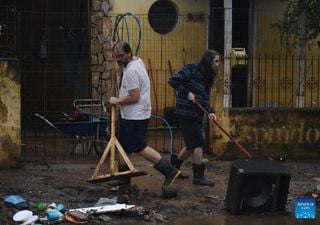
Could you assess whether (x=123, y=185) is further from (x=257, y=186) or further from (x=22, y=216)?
(x=257, y=186)

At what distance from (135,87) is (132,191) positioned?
4.44 feet

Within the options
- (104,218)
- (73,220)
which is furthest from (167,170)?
(73,220)

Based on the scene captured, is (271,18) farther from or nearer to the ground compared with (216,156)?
farther from the ground

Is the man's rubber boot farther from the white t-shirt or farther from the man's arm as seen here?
the man's arm

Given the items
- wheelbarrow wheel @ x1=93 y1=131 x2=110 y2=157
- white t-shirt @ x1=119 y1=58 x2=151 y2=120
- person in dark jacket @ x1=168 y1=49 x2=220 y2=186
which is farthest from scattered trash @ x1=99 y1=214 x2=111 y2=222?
wheelbarrow wheel @ x1=93 y1=131 x2=110 y2=157

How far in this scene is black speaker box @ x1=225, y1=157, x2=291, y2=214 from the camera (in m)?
7.28

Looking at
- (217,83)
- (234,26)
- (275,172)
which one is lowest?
(275,172)

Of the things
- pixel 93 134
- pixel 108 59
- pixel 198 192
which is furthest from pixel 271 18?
pixel 198 192

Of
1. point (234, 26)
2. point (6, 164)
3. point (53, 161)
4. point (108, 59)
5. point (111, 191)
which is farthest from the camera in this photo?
point (234, 26)

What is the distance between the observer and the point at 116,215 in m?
7.20

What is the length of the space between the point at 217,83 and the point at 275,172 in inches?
147

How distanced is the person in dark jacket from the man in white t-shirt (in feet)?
2.45

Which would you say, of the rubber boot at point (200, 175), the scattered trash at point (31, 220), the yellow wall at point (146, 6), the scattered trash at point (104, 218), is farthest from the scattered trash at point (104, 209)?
the yellow wall at point (146, 6)

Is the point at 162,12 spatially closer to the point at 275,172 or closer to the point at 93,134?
the point at 93,134
